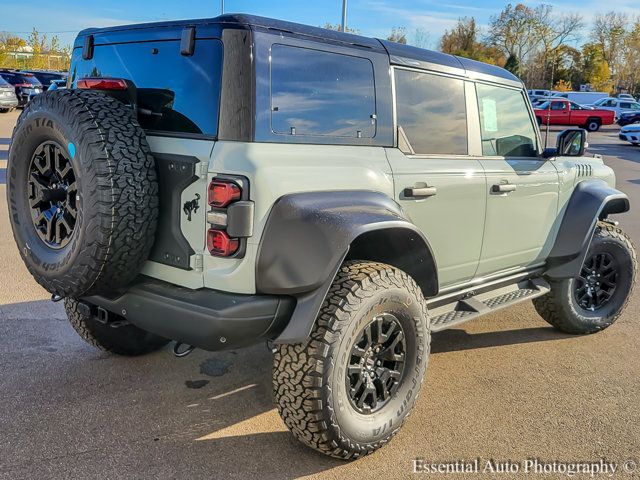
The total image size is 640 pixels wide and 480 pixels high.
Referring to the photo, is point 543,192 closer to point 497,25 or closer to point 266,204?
point 266,204

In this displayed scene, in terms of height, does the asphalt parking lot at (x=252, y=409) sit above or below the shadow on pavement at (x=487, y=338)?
above

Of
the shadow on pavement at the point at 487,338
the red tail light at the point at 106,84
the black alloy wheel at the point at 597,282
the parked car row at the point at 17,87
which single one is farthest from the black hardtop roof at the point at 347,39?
the parked car row at the point at 17,87

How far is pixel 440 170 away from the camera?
11.6 ft

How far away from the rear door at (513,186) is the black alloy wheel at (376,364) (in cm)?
111

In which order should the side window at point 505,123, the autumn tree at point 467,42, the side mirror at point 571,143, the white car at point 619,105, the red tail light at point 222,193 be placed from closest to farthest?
the red tail light at point 222,193
the side window at point 505,123
the side mirror at point 571,143
the white car at point 619,105
the autumn tree at point 467,42

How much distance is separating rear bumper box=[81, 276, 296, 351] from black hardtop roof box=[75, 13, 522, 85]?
1.23 metres

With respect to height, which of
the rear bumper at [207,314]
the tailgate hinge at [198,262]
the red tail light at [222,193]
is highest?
→ the red tail light at [222,193]

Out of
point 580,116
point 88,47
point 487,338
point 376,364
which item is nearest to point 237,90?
point 88,47

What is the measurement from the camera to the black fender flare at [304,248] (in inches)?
105

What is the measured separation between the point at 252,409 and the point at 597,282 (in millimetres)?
3089

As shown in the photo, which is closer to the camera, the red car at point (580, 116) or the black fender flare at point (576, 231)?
the black fender flare at point (576, 231)

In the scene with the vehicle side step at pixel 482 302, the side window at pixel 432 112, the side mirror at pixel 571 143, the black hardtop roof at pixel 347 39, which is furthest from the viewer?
the side mirror at pixel 571 143

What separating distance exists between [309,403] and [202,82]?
1556mm

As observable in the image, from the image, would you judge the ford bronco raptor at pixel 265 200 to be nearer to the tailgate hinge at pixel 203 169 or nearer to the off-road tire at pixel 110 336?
the tailgate hinge at pixel 203 169
